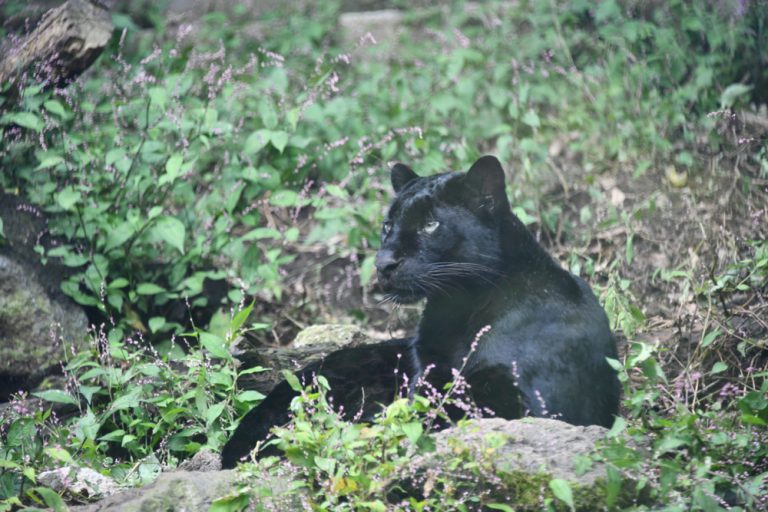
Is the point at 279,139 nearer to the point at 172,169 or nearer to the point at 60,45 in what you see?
the point at 172,169

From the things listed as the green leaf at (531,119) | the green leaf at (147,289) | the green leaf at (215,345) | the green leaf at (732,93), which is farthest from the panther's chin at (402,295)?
the green leaf at (732,93)

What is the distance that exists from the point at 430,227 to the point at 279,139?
1.55 m

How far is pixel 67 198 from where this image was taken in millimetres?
4762

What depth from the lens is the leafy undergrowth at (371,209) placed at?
136 inches

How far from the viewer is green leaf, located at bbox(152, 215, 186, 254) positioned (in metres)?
4.73

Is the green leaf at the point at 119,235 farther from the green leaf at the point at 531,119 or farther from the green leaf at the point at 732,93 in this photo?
the green leaf at the point at 732,93

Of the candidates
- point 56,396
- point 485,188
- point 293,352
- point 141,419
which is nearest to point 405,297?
point 485,188

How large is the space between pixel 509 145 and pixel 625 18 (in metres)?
1.39

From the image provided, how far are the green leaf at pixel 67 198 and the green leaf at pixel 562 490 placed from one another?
314 cm

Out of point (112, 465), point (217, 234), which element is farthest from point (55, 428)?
point (217, 234)

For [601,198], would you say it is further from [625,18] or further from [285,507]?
[285,507]

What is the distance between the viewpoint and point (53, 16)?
4.81 m

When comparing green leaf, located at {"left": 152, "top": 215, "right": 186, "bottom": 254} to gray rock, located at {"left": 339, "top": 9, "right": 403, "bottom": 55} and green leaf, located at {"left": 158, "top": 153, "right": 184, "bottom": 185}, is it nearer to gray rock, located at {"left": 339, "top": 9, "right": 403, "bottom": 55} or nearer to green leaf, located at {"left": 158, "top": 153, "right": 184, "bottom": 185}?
green leaf, located at {"left": 158, "top": 153, "right": 184, "bottom": 185}

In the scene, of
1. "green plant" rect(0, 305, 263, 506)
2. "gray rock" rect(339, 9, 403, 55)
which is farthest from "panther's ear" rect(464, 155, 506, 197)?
"gray rock" rect(339, 9, 403, 55)
